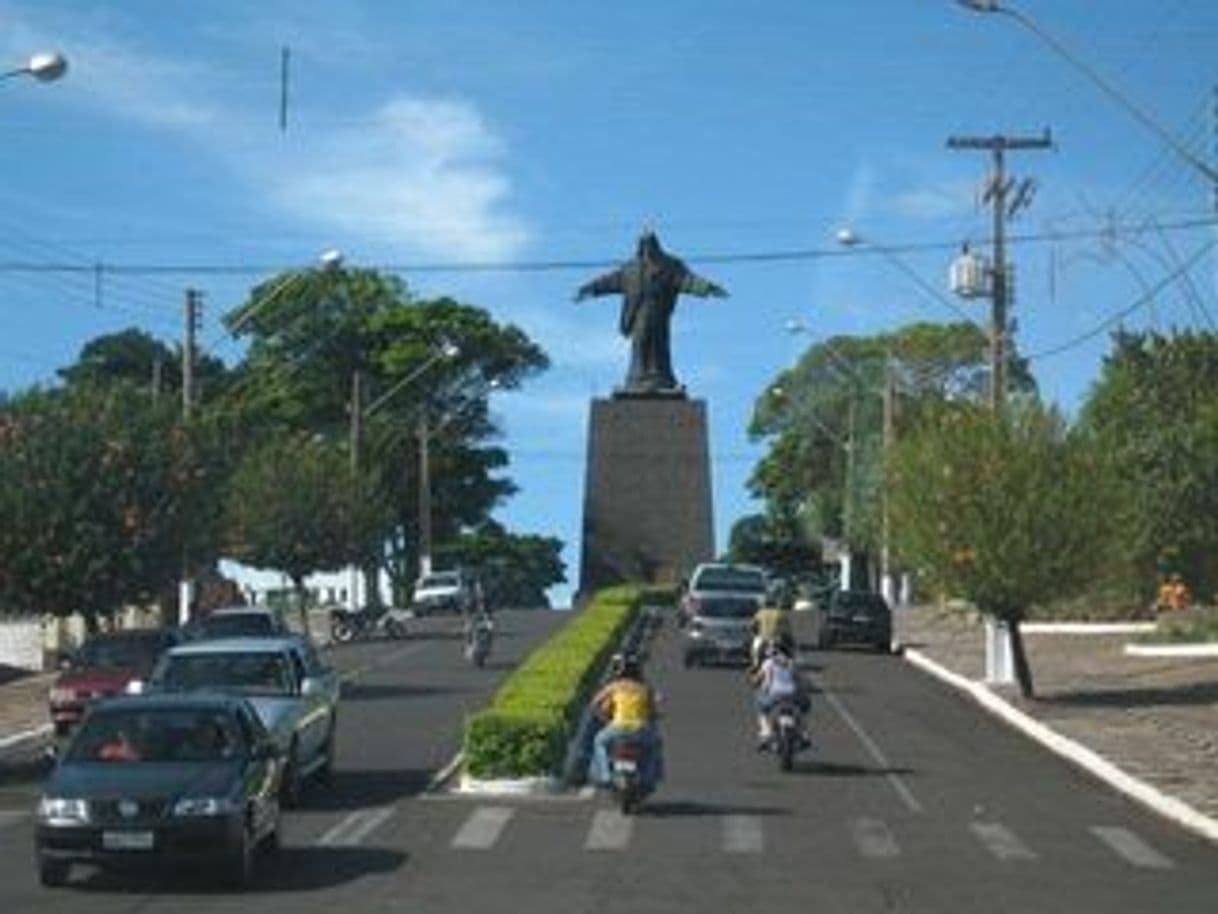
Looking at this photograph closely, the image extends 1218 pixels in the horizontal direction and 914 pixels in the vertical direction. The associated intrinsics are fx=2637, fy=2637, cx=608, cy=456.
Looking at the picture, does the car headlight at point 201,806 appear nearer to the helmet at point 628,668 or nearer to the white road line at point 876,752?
the helmet at point 628,668

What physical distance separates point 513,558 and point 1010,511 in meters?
92.9

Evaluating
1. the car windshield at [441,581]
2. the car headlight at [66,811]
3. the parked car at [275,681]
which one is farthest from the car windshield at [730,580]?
the car headlight at [66,811]

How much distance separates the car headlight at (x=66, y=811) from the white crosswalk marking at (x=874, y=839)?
23.8 feet

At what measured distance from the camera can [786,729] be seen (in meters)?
32.4

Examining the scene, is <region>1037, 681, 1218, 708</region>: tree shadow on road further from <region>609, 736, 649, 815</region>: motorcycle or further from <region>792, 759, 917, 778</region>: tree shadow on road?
<region>609, 736, 649, 815</region>: motorcycle

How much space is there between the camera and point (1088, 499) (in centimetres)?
4359

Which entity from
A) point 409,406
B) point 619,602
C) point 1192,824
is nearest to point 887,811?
point 1192,824

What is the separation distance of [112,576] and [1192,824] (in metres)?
25.1

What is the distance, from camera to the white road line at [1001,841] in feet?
78.0

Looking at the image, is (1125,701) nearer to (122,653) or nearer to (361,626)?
(122,653)

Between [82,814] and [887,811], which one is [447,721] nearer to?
[887,811]

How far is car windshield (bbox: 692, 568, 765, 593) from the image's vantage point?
58062 mm

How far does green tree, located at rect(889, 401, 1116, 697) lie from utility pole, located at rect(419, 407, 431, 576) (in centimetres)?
6137

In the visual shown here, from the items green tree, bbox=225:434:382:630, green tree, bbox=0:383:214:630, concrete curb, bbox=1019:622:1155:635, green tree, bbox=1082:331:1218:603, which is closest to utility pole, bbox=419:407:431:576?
green tree, bbox=225:434:382:630
